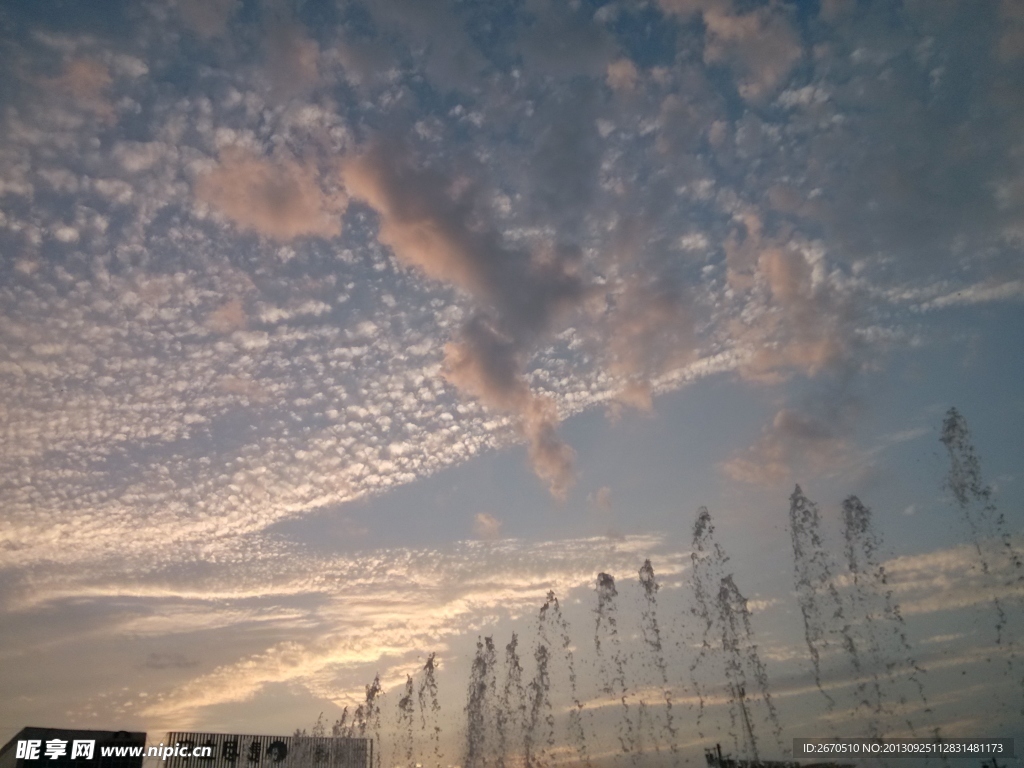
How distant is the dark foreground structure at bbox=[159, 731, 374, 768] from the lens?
4406 cm

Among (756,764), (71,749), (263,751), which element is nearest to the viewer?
(71,749)

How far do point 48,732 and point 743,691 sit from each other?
67.2 metres

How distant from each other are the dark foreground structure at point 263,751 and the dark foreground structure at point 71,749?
385 cm

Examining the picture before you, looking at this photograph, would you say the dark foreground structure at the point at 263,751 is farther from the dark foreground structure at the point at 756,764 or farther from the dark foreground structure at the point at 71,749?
the dark foreground structure at the point at 756,764

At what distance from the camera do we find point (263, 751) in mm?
49094

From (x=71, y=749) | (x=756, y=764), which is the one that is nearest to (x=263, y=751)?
(x=71, y=749)

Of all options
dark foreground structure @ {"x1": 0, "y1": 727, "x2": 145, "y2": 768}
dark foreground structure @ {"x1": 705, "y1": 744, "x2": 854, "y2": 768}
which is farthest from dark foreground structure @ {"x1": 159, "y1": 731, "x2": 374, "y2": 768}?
dark foreground structure @ {"x1": 705, "y1": 744, "x2": 854, "y2": 768}

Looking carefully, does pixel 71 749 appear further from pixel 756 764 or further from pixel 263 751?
pixel 756 764

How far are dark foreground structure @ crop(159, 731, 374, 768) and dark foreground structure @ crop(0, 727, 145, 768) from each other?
3851mm

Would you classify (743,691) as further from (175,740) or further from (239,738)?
(175,740)

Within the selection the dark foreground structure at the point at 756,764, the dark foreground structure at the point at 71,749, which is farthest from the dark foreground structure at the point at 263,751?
the dark foreground structure at the point at 756,764

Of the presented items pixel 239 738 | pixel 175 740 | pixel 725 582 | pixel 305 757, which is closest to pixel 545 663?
pixel 725 582

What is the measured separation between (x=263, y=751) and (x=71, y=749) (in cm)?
1485

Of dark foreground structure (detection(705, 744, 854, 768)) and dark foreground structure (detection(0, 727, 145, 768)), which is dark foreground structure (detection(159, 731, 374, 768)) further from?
dark foreground structure (detection(705, 744, 854, 768))
